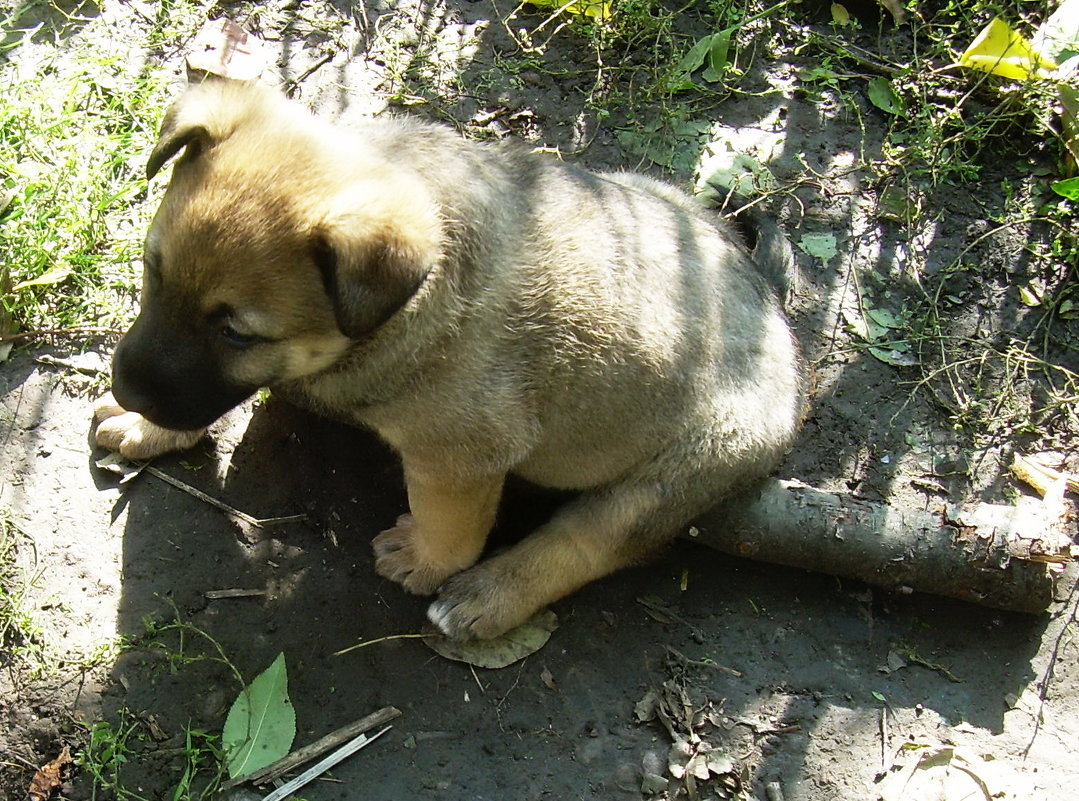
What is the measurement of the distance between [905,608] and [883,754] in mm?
779

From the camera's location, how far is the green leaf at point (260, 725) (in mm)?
4051

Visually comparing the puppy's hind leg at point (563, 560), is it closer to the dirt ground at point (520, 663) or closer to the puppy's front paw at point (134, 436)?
the dirt ground at point (520, 663)

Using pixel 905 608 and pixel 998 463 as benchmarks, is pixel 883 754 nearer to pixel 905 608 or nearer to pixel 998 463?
pixel 905 608

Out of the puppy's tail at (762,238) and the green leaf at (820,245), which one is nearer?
the puppy's tail at (762,238)

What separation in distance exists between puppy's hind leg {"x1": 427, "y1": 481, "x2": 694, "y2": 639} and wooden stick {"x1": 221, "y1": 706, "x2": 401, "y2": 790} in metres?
0.48

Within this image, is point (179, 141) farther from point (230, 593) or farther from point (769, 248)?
point (769, 248)

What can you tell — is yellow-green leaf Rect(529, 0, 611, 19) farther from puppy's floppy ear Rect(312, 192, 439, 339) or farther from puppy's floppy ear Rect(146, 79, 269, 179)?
puppy's floppy ear Rect(312, 192, 439, 339)

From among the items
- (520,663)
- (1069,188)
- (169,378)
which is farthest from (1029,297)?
(169,378)

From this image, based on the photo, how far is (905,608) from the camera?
16.2ft

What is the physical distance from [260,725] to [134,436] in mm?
1450

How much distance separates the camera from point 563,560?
14.9 ft

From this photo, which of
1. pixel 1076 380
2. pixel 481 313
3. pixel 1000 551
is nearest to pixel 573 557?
pixel 481 313

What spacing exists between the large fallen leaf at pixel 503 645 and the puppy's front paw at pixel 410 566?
0.26 metres

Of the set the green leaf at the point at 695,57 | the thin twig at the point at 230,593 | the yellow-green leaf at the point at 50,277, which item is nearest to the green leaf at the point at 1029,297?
the green leaf at the point at 695,57
